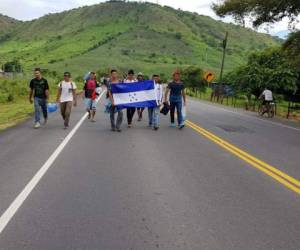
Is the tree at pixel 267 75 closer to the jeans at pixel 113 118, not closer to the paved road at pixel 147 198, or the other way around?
the jeans at pixel 113 118

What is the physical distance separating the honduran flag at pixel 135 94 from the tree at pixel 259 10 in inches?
459

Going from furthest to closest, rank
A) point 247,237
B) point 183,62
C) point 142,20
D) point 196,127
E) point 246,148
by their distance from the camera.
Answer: point 142,20
point 183,62
point 196,127
point 246,148
point 247,237

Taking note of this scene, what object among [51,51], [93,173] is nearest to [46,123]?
[93,173]

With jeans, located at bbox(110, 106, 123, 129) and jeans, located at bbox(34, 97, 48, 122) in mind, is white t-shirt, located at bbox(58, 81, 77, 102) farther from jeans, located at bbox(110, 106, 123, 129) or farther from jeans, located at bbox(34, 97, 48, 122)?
jeans, located at bbox(110, 106, 123, 129)

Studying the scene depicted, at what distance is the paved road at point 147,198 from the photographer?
6156mm

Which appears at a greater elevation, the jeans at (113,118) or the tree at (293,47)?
the tree at (293,47)

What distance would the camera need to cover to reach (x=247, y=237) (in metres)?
6.27

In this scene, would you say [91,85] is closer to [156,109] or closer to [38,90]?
[38,90]

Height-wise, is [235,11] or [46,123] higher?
[235,11]

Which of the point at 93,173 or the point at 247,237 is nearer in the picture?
the point at 247,237

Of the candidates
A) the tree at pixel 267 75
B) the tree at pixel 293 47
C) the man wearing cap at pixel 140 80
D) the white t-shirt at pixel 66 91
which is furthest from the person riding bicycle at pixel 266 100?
the white t-shirt at pixel 66 91

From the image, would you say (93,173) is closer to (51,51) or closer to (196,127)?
(196,127)

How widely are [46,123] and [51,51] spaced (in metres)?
154

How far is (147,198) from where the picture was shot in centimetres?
808
